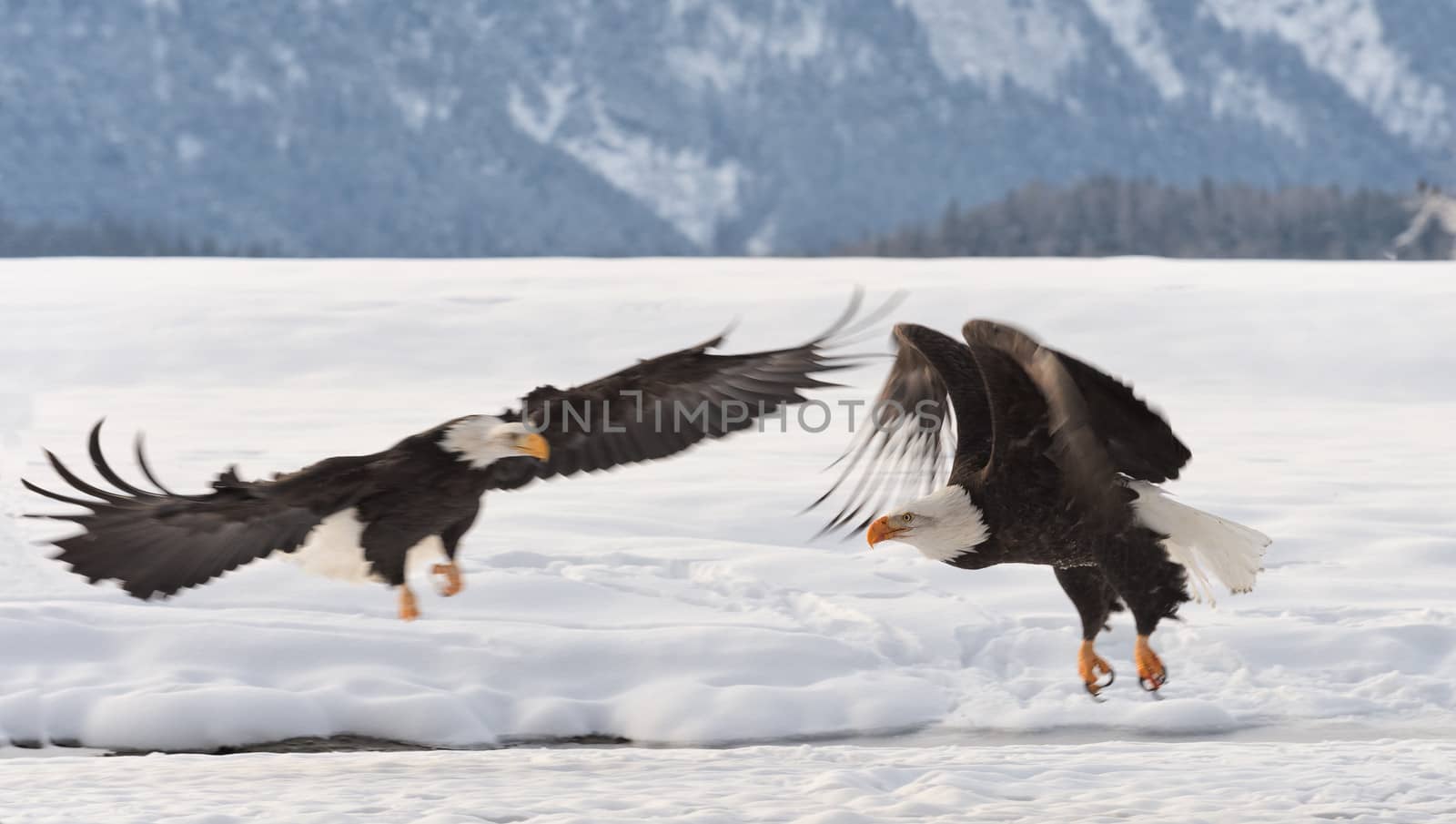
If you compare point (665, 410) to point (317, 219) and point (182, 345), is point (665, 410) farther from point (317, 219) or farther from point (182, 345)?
point (317, 219)

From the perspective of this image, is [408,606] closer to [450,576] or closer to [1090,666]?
[450,576]

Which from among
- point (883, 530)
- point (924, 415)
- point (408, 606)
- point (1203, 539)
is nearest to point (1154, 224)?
point (924, 415)

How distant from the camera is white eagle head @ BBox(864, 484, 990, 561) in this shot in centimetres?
402

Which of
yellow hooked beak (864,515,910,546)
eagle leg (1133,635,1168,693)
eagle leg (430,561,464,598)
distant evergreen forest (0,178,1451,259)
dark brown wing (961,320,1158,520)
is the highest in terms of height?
distant evergreen forest (0,178,1451,259)

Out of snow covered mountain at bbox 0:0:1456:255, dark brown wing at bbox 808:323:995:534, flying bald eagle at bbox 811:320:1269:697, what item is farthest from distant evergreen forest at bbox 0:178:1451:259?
snow covered mountain at bbox 0:0:1456:255

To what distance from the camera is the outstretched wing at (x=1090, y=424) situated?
11.6ft

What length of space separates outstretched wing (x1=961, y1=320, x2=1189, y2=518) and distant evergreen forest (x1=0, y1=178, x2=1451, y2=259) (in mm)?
32177

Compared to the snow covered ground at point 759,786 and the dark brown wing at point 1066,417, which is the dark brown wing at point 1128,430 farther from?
the snow covered ground at point 759,786

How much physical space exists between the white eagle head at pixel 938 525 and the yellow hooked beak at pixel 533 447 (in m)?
0.77

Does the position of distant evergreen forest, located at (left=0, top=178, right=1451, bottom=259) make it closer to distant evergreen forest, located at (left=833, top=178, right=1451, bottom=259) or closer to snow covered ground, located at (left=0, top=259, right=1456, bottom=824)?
distant evergreen forest, located at (left=833, top=178, right=1451, bottom=259)

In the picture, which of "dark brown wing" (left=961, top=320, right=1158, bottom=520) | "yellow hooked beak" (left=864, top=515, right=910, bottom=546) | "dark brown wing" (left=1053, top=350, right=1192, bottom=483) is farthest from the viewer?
"yellow hooked beak" (left=864, top=515, right=910, bottom=546)

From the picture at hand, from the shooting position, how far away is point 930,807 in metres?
4.25

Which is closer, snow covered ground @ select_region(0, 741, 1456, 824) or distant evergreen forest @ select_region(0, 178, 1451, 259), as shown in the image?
snow covered ground @ select_region(0, 741, 1456, 824)

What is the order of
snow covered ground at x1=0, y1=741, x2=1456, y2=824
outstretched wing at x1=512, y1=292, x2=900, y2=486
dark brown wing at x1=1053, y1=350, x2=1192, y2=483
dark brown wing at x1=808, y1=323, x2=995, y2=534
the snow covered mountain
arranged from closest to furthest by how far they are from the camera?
dark brown wing at x1=1053, y1=350, x2=1192, y2=483, snow covered ground at x1=0, y1=741, x2=1456, y2=824, dark brown wing at x1=808, y1=323, x2=995, y2=534, outstretched wing at x1=512, y1=292, x2=900, y2=486, the snow covered mountain
